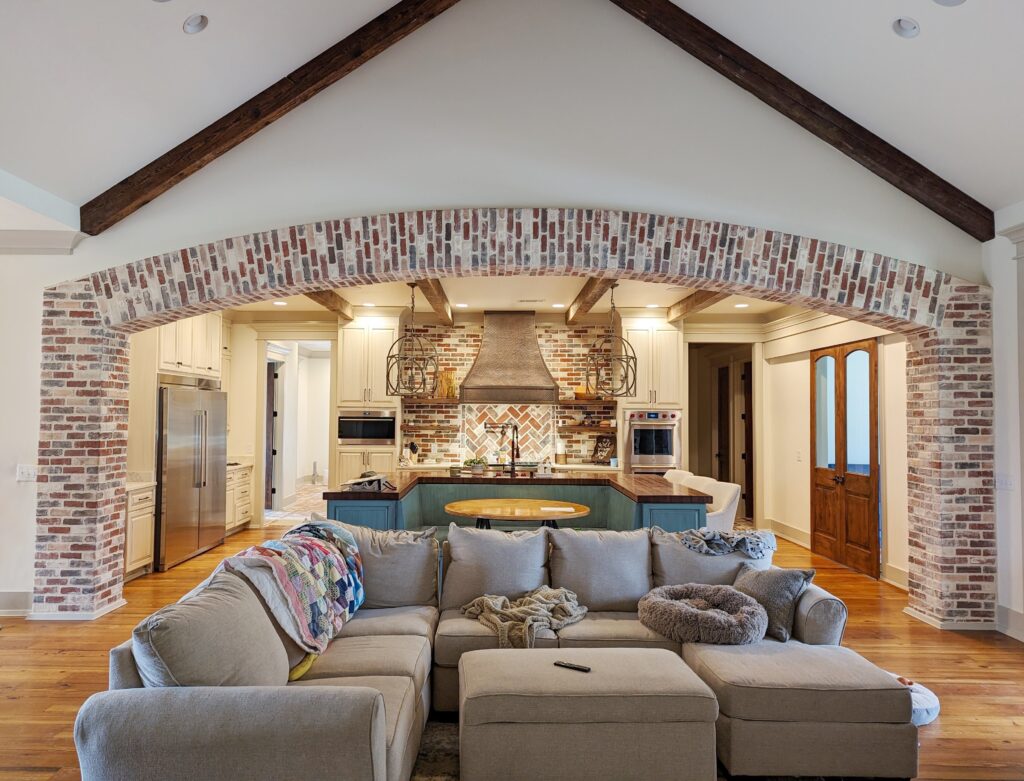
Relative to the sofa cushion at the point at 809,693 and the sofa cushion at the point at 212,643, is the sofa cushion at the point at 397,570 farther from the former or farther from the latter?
the sofa cushion at the point at 809,693

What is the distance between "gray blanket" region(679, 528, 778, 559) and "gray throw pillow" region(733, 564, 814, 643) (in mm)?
317

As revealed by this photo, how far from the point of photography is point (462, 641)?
10.7ft

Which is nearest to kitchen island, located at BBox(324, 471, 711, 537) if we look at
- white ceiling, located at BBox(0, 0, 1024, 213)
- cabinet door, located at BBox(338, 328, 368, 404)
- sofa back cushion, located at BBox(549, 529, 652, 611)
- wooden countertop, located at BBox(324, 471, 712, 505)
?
wooden countertop, located at BBox(324, 471, 712, 505)

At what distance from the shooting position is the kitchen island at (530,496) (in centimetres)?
510

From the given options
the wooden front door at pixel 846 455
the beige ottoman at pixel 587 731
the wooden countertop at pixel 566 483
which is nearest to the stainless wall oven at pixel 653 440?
the wooden front door at pixel 846 455

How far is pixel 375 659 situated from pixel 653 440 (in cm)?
616

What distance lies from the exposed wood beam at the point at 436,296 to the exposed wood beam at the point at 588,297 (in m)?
1.49

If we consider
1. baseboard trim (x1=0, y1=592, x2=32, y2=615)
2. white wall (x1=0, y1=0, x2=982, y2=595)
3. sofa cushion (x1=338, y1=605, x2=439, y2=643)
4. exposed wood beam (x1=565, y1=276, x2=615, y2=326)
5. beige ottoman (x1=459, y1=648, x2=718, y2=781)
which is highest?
white wall (x1=0, y1=0, x2=982, y2=595)

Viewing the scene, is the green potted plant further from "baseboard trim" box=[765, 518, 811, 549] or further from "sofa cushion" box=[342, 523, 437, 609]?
"baseboard trim" box=[765, 518, 811, 549]

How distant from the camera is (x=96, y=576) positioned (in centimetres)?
503

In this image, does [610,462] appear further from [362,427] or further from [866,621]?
[866,621]

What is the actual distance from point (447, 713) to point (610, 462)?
5.84m

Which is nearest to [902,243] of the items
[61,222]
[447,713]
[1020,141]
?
[1020,141]

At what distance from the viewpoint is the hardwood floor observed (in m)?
2.93
